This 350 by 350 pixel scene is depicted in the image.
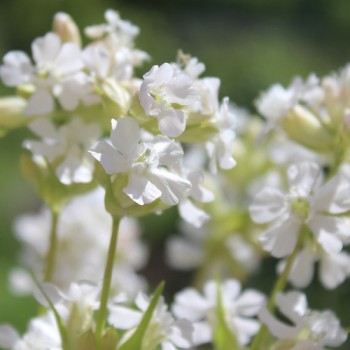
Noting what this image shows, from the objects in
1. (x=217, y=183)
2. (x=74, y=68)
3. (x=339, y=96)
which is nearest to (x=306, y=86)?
(x=339, y=96)

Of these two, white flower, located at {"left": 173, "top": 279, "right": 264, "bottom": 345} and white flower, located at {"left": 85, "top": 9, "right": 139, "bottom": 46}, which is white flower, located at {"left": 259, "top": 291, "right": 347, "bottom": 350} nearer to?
white flower, located at {"left": 173, "top": 279, "right": 264, "bottom": 345}

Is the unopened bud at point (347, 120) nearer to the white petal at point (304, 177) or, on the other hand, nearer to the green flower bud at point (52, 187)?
the white petal at point (304, 177)

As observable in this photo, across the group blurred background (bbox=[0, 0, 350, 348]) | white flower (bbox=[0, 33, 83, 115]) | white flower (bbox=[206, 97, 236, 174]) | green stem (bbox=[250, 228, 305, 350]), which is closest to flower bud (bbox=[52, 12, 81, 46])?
white flower (bbox=[0, 33, 83, 115])

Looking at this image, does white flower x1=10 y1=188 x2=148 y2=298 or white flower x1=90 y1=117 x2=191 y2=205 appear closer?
white flower x1=90 y1=117 x2=191 y2=205

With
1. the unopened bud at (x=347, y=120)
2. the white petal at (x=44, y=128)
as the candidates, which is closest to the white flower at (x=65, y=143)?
the white petal at (x=44, y=128)

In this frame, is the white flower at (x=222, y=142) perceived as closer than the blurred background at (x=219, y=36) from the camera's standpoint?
Yes

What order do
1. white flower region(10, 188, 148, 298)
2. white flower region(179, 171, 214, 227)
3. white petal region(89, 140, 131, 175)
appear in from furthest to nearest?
1. white flower region(10, 188, 148, 298)
2. white flower region(179, 171, 214, 227)
3. white petal region(89, 140, 131, 175)

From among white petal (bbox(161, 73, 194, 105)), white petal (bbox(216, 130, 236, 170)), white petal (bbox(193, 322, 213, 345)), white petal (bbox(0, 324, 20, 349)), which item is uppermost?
white petal (bbox(161, 73, 194, 105))
